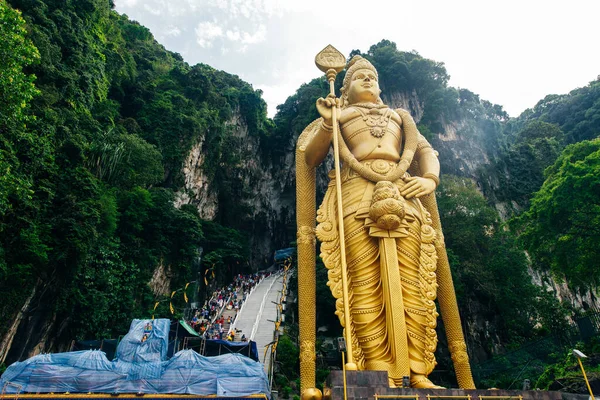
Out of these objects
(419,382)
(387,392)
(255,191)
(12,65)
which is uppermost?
(255,191)

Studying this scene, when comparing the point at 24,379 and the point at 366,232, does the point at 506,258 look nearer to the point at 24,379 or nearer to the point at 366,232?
the point at 366,232

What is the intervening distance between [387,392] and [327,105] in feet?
10.7

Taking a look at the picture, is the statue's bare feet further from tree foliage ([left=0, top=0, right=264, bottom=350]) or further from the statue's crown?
tree foliage ([left=0, top=0, right=264, bottom=350])

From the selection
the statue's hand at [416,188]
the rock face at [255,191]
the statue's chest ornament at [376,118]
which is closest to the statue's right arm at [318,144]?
the statue's chest ornament at [376,118]

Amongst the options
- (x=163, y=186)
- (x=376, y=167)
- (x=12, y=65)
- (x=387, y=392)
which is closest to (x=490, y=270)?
(x=376, y=167)

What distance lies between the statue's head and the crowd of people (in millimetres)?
7740

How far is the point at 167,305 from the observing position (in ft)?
48.8

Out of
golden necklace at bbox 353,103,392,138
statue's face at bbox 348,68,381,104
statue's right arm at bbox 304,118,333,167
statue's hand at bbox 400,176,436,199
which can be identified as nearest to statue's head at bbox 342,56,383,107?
statue's face at bbox 348,68,381,104

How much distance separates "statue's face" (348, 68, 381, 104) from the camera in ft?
19.2

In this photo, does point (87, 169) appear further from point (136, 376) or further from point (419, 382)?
point (419, 382)

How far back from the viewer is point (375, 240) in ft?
15.6

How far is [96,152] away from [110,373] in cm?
807

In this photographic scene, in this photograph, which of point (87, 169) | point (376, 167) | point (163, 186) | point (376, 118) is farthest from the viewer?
point (163, 186)

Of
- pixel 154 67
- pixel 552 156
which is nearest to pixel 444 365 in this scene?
pixel 552 156
